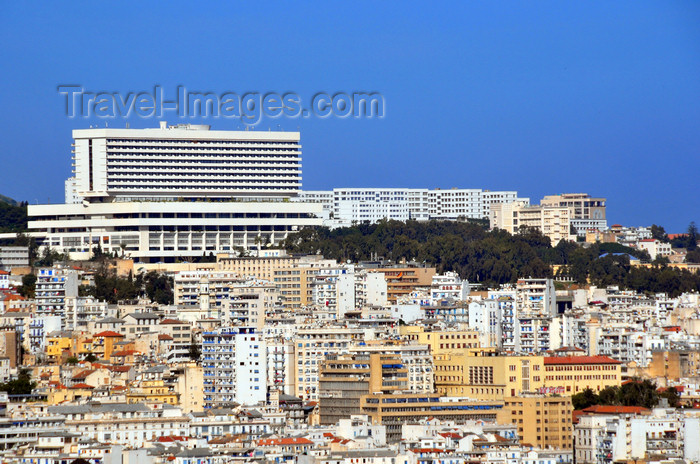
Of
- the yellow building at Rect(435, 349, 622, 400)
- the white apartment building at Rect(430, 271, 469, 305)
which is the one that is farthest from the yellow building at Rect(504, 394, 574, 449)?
the white apartment building at Rect(430, 271, 469, 305)

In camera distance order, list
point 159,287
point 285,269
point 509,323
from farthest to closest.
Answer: point 159,287
point 285,269
point 509,323

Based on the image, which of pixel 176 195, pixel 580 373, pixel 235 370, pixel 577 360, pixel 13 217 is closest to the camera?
pixel 235 370

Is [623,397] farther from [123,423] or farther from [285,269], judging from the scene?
[285,269]

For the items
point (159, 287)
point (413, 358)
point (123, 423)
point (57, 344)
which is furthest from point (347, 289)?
point (123, 423)

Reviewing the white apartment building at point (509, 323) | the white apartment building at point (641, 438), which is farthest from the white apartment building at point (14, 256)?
the white apartment building at point (641, 438)

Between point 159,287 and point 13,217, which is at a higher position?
point 13,217

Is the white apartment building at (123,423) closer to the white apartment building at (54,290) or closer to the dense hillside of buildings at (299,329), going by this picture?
the dense hillside of buildings at (299,329)

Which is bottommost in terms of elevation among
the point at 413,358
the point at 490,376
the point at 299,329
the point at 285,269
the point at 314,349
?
the point at 490,376

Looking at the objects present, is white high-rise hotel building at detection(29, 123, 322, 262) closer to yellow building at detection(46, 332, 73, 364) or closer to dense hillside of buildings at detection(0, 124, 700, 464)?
dense hillside of buildings at detection(0, 124, 700, 464)

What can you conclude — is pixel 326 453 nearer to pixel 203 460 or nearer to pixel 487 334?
pixel 203 460
